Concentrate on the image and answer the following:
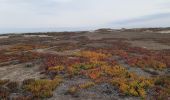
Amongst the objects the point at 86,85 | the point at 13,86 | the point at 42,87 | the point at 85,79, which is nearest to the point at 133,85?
the point at 86,85

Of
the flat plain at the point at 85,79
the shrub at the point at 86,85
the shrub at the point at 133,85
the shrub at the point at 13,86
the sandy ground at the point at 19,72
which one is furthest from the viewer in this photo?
the sandy ground at the point at 19,72

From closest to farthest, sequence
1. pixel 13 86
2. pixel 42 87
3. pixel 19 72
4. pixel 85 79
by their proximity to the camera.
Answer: pixel 42 87, pixel 13 86, pixel 85 79, pixel 19 72

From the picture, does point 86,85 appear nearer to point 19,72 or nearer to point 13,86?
point 13,86

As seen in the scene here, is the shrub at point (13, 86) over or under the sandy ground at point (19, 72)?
under

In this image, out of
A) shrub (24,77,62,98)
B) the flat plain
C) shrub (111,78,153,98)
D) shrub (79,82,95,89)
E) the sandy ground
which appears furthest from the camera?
the sandy ground

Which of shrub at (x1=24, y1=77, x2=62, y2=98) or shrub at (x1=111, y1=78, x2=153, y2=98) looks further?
shrub at (x1=111, y1=78, x2=153, y2=98)

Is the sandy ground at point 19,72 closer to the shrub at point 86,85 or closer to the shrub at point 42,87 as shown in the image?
the shrub at point 42,87

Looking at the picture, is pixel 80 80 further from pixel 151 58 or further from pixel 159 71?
pixel 151 58

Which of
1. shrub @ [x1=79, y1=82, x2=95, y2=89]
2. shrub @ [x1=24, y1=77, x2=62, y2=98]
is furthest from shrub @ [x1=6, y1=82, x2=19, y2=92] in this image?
shrub @ [x1=79, y1=82, x2=95, y2=89]

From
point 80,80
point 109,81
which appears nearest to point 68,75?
point 80,80

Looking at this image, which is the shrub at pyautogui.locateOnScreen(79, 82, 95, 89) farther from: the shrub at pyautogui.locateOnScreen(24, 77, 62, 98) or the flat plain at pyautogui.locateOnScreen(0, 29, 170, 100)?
the shrub at pyautogui.locateOnScreen(24, 77, 62, 98)

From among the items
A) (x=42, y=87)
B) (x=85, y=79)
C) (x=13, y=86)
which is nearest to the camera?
(x=42, y=87)

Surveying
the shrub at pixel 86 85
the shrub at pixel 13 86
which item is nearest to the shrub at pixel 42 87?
the shrub at pixel 13 86

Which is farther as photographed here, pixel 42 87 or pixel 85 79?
pixel 85 79
